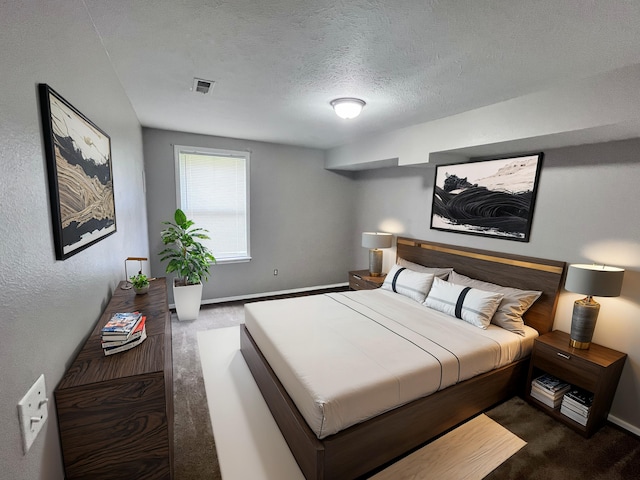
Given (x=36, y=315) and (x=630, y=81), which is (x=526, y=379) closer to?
(x=630, y=81)

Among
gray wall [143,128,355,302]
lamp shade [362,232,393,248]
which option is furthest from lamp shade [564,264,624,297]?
gray wall [143,128,355,302]

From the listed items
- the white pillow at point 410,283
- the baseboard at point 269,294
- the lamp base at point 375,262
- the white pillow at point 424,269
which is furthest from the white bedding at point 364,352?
the baseboard at point 269,294

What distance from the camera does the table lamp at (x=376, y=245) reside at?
4.20m

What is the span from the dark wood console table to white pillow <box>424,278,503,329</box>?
2.52 metres

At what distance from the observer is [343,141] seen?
4.32 meters

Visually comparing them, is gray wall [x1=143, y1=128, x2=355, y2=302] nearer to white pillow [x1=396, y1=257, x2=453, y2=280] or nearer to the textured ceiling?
the textured ceiling

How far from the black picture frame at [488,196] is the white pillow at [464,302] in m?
0.69

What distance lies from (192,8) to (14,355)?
1582 millimetres

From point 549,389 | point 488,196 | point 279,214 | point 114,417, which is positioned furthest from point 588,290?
point 279,214

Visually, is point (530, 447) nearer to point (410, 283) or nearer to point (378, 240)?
point (410, 283)

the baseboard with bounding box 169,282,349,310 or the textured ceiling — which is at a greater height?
the textured ceiling

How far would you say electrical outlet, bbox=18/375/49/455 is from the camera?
2.68ft

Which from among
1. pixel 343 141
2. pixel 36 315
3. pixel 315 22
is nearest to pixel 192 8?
pixel 315 22

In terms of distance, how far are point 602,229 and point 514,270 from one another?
74 centimetres
